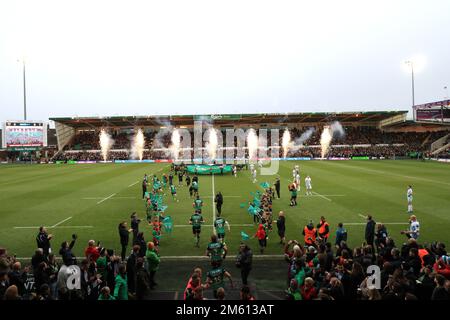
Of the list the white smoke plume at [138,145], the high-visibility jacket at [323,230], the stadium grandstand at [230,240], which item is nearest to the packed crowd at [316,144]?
the white smoke plume at [138,145]

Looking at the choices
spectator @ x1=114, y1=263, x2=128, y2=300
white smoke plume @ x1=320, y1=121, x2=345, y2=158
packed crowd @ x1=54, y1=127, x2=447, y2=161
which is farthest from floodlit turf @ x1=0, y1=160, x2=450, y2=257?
white smoke plume @ x1=320, y1=121, x2=345, y2=158

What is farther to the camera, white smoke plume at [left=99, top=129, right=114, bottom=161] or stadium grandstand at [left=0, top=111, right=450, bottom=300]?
white smoke plume at [left=99, top=129, right=114, bottom=161]

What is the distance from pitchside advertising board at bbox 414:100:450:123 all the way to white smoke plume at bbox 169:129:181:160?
4769 cm

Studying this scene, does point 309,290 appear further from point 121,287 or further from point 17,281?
point 17,281

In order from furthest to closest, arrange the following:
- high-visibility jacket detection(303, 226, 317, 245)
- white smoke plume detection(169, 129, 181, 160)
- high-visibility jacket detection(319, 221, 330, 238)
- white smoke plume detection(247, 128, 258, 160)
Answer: white smoke plume detection(169, 129, 181, 160)
white smoke plume detection(247, 128, 258, 160)
high-visibility jacket detection(319, 221, 330, 238)
high-visibility jacket detection(303, 226, 317, 245)

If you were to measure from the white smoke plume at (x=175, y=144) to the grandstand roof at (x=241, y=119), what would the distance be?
2.37 m

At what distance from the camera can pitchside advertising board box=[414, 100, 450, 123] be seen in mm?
61025

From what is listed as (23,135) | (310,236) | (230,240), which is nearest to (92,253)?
(230,240)

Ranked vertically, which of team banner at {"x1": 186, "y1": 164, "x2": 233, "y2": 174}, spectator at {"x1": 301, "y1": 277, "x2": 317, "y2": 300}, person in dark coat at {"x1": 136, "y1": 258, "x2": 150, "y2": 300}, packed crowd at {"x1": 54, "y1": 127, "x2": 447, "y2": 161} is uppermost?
packed crowd at {"x1": 54, "y1": 127, "x2": 447, "y2": 161}

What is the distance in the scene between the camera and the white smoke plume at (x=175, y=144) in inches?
3081

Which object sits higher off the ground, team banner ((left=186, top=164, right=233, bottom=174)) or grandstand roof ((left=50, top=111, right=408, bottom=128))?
grandstand roof ((left=50, top=111, right=408, bottom=128))

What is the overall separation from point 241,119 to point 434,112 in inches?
1410

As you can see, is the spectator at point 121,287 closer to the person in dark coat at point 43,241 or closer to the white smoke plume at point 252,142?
the person in dark coat at point 43,241

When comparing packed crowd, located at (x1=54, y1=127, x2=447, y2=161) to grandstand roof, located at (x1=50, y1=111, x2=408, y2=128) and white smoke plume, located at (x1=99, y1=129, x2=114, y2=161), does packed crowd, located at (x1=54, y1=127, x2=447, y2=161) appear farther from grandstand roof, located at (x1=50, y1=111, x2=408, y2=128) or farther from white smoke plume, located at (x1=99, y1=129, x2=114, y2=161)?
grandstand roof, located at (x1=50, y1=111, x2=408, y2=128)
